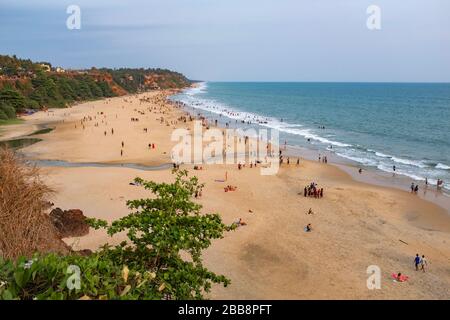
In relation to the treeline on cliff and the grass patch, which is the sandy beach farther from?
the treeline on cliff

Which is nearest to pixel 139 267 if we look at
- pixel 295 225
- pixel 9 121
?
pixel 295 225

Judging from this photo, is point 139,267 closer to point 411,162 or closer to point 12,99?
point 411,162

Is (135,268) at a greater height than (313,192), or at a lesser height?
greater

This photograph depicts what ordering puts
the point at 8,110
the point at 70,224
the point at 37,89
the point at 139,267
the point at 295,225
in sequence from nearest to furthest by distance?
the point at 139,267
the point at 70,224
the point at 295,225
the point at 8,110
the point at 37,89

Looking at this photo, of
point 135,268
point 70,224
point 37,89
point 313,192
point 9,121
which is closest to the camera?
point 135,268

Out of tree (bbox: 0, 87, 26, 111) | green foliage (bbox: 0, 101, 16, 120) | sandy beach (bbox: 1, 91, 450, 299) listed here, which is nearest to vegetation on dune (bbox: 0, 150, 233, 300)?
sandy beach (bbox: 1, 91, 450, 299)

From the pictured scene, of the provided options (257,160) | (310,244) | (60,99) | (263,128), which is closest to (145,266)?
(310,244)
